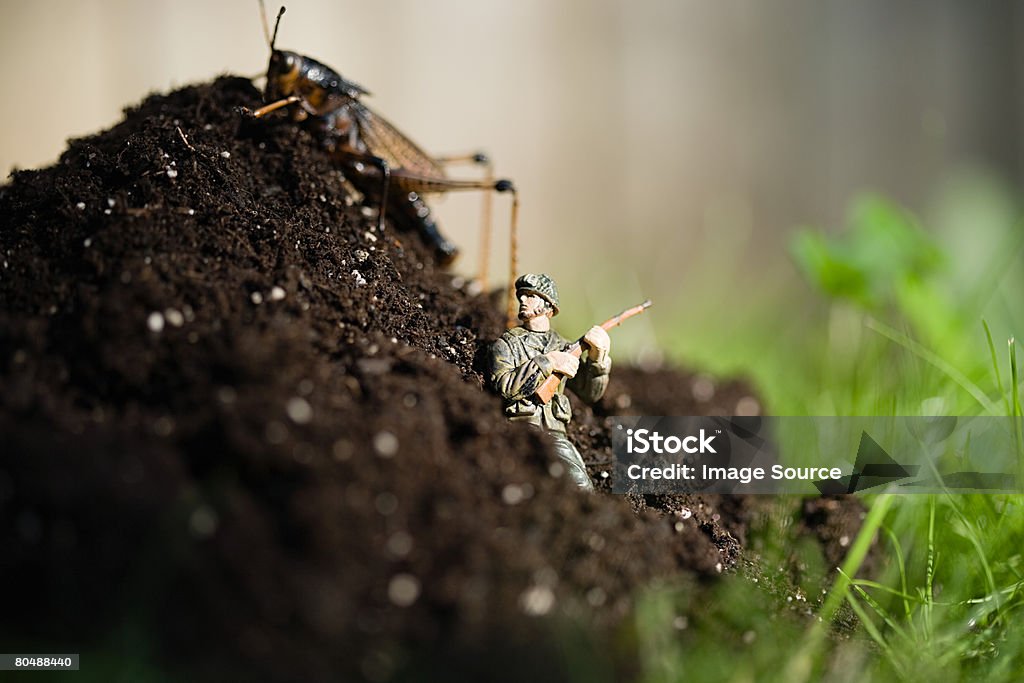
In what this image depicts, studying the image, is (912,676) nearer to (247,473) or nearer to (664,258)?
(247,473)

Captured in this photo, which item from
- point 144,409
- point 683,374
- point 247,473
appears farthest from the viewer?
point 683,374

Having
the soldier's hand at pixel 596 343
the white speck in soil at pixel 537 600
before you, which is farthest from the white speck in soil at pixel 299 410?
the soldier's hand at pixel 596 343

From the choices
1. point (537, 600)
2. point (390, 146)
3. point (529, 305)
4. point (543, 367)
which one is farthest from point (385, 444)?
point (390, 146)

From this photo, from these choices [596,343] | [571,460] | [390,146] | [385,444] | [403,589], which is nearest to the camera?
[403,589]

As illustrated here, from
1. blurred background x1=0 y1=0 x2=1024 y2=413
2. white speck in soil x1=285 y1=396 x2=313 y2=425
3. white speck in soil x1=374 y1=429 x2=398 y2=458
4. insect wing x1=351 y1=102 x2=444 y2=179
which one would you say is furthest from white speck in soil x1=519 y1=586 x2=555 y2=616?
blurred background x1=0 y1=0 x2=1024 y2=413

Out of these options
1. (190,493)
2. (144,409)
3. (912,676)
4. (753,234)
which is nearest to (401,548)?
(190,493)

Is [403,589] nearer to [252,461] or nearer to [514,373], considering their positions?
[252,461]
